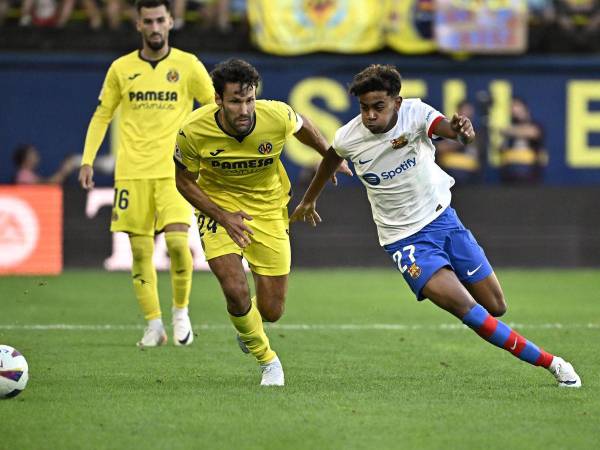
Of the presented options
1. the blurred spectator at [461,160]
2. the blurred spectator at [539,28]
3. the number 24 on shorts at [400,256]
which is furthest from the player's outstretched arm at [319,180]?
the blurred spectator at [539,28]

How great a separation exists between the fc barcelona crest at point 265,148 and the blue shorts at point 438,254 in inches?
36.2

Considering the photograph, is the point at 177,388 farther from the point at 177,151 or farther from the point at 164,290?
the point at 164,290

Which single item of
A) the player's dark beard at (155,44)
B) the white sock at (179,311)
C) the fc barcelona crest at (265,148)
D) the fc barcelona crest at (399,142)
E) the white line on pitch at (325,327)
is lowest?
the white line on pitch at (325,327)

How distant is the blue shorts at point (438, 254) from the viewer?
771 centimetres

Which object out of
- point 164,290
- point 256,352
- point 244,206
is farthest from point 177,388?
point 164,290

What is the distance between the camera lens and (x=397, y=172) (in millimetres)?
7898

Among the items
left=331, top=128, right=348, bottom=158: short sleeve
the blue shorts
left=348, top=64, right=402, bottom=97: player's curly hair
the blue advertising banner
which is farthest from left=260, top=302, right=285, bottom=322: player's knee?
the blue advertising banner

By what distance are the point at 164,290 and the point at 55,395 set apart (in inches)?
280

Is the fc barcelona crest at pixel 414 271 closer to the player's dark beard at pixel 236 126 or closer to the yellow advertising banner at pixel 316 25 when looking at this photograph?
the player's dark beard at pixel 236 126

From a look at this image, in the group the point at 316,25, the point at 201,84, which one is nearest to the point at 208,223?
the point at 201,84

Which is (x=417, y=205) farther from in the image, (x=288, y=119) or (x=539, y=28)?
(x=539, y=28)

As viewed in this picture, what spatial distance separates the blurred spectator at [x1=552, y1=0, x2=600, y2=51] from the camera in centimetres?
2052

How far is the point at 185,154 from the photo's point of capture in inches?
308

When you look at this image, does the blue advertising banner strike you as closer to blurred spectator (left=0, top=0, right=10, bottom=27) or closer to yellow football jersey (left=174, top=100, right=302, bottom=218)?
blurred spectator (left=0, top=0, right=10, bottom=27)
